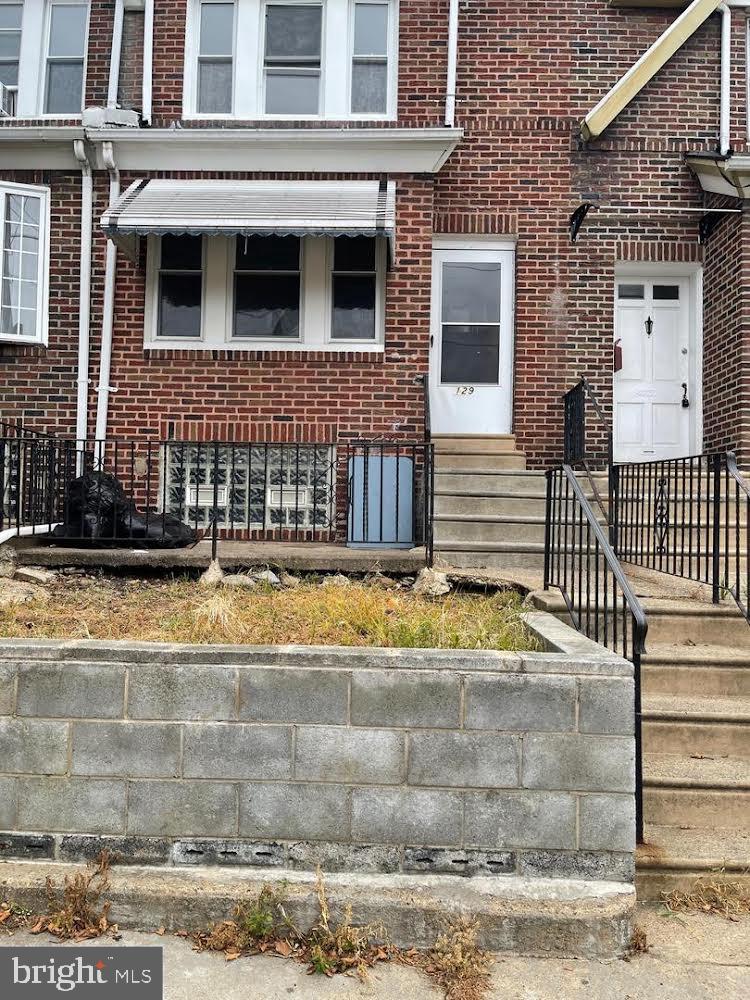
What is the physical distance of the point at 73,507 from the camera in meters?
6.80

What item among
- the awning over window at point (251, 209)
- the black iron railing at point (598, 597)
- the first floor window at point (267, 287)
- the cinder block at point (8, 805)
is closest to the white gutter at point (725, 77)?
the awning over window at point (251, 209)

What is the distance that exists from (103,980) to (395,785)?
1.23 metres

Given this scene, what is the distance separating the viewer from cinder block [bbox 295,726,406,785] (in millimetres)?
3096

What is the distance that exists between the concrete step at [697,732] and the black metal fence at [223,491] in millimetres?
3211

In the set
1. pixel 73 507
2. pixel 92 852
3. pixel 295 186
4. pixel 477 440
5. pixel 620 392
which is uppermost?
pixel 295 186

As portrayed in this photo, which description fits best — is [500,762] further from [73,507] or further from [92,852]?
[73,507]

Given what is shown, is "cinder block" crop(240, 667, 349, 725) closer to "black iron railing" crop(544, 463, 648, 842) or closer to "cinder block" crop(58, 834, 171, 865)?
"cinder block" crop(58, 834, 171, 865)

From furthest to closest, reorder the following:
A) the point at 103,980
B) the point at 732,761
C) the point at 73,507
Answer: the point at 73,507 → the point at 732,761 → the point at 103,980

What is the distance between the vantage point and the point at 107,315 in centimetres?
830

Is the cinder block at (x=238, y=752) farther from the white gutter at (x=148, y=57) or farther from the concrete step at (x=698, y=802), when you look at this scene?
the white gutter at (x=148, y=57)

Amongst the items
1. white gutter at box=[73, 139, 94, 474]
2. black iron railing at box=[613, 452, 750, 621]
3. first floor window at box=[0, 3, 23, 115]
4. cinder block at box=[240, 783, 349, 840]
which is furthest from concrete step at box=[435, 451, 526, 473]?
first floor window at box=[0, 3, 23, 115]

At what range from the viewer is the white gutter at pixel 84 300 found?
8258 mm

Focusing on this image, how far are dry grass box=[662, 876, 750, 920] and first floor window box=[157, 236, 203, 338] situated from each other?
7137 mm

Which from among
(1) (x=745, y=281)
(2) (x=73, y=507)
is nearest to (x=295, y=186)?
(2) (x=73, y=507)
